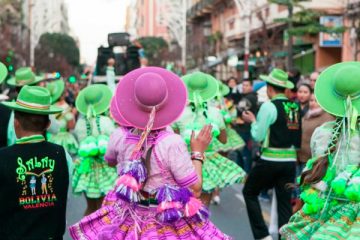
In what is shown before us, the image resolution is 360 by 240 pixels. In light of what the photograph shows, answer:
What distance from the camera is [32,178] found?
4371 millimetres

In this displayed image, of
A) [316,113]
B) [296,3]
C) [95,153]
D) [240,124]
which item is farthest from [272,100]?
[296,3]

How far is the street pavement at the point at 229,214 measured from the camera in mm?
9000

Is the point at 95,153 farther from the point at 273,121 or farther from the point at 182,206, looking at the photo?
the point at 182,206

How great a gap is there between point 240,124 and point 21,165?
9.68m

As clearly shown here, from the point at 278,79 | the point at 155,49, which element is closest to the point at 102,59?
the point at 278,79

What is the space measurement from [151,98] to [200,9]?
197 feet

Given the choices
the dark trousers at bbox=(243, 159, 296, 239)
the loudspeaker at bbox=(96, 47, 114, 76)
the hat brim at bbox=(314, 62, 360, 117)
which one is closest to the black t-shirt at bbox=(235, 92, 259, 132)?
the dark trousers at bbox=(243, 159, 296, 239)

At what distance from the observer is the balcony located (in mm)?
58956

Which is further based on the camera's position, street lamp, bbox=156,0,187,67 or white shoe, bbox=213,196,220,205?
street lamp, bbox=156,0,187,67

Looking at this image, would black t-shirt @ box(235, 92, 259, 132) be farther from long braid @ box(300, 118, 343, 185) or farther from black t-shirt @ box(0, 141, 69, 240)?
black t-shirt @ box(0, 141, 69, 240)

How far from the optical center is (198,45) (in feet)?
192

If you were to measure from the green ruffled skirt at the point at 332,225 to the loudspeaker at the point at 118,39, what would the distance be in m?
14.3

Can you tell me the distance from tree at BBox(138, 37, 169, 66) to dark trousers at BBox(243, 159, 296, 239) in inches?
2294

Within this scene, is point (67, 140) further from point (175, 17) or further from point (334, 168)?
point (175, 17)
